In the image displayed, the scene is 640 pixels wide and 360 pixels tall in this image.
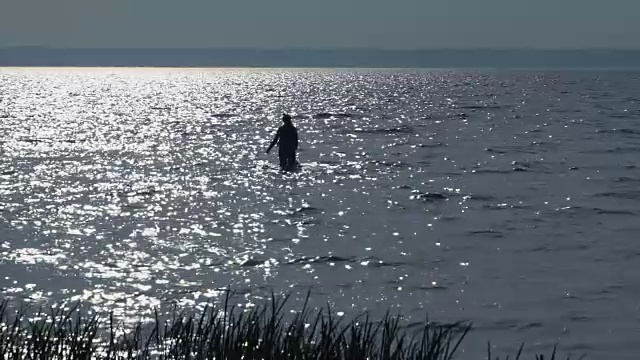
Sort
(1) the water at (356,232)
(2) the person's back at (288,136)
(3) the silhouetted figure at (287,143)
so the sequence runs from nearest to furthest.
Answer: (1) the water at (356,232)
(3) the silhouetted figure at (287,143)
(2) the person's back at (288,136)

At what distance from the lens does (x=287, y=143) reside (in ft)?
105

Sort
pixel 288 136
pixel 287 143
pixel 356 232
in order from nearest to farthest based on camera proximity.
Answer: pixel 356 232, pixel 288 136, pixel 287 143

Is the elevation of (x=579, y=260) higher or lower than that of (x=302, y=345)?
lower

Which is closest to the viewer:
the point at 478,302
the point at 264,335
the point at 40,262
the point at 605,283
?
the point at 264,335

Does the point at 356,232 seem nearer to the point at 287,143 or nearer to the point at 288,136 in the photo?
the point at 288,136

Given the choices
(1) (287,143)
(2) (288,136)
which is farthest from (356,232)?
(1) (287,143)

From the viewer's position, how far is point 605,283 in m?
15.5

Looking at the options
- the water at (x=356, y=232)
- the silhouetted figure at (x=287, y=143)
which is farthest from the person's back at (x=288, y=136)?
the water at (x=356, y=232)

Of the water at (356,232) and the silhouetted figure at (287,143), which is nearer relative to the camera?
the water at (356,232)

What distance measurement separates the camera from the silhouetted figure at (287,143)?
1192 inches

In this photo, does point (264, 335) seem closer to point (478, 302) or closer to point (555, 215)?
point (478, 302)

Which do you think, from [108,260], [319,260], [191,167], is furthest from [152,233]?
[191,167]

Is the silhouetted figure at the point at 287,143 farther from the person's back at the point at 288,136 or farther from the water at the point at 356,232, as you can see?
the water at the point at 356,232

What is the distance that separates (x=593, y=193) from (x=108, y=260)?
15.3 metres
